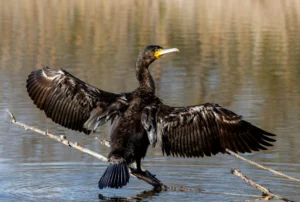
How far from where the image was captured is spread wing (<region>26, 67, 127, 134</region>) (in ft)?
29.7

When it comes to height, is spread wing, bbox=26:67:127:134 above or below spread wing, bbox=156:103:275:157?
above

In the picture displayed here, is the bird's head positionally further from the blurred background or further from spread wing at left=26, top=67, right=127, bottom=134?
the blurred background

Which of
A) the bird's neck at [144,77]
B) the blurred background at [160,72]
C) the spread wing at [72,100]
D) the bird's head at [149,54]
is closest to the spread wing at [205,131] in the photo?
the bird's neck at [144,77]

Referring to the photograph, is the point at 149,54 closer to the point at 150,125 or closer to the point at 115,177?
the point at 150,125

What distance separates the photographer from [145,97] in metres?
9.02

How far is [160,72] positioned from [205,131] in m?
8.79

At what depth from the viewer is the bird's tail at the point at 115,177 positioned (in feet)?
27.2

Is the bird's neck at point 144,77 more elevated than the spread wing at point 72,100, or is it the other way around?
the bird's neck at point 144,77

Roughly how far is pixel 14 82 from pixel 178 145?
7.79 metres

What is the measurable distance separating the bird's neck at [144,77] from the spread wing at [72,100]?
0.30m

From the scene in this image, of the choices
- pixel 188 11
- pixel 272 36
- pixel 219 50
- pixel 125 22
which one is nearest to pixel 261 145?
pixel 219 50

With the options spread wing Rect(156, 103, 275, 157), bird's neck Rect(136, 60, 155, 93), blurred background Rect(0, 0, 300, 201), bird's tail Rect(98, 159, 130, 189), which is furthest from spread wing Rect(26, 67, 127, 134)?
blurred background Rect(0, 0, 300, 201)

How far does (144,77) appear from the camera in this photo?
9.30 metres

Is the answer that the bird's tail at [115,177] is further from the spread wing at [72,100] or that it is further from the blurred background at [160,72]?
the blurred background at [160,72]
